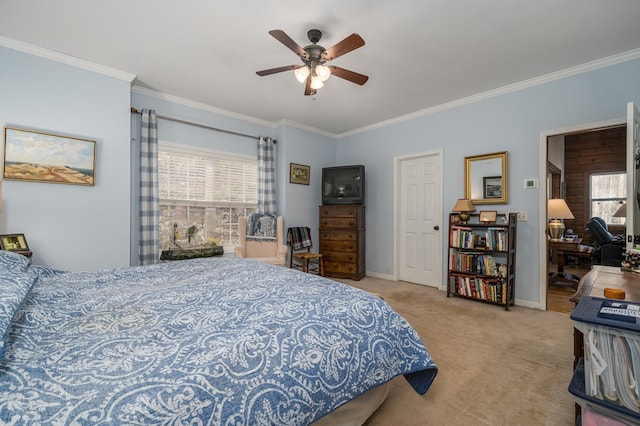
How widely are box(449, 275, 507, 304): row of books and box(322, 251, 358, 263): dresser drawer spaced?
1501 mm

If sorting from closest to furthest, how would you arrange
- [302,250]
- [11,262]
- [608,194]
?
[11,262] < [302,250] < [608,194]

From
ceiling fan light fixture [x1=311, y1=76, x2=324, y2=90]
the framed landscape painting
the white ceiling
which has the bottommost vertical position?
the framed landscape painting

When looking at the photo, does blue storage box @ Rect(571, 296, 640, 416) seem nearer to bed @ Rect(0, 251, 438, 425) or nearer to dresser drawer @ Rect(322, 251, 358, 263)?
bed @ Rect(0, 251, 438, 425)

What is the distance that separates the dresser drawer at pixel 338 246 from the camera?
4.71 metres

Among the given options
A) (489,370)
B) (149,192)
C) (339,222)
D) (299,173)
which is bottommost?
(489,370)

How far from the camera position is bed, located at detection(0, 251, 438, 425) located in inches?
27.2

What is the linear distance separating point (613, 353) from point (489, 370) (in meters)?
1.33

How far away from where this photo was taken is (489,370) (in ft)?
6.57

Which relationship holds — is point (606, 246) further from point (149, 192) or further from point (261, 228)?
point (149, 192)

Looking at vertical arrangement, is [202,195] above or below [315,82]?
below

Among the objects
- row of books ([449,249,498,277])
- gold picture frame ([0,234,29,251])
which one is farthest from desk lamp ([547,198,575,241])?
gold picture frame ([0,234,29,251])

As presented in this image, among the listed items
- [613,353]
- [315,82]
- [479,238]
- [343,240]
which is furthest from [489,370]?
[343,240]

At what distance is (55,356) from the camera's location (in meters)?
0.80

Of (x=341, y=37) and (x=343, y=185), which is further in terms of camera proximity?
(x=343, y=185)
